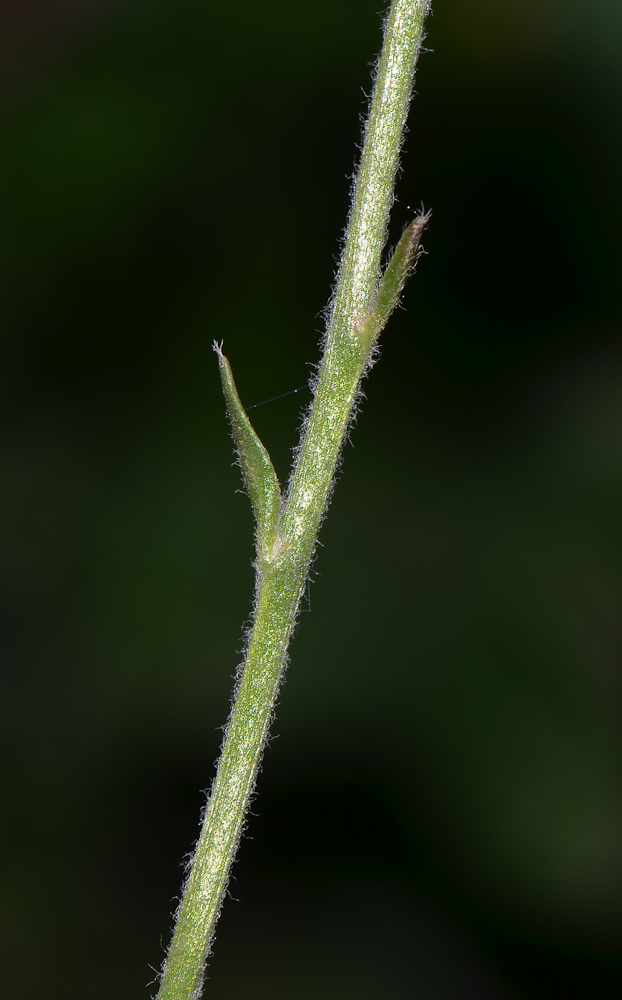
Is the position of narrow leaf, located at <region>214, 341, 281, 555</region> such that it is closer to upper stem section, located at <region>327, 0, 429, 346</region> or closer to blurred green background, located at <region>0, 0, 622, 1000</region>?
upper stem section, located at <region>327, 0, 429, 346</region>

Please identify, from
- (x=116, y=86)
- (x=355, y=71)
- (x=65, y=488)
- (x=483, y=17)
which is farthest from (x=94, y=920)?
(x=483, y=17)

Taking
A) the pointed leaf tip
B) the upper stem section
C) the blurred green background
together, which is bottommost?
the blurred green background

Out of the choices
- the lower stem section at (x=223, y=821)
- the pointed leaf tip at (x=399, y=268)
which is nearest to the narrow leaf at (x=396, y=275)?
the pointed leaf tip at (x=399, y=268)

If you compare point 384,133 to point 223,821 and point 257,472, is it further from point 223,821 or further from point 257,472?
point 223,821

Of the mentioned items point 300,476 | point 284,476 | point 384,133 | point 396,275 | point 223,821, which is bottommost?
point 284,476

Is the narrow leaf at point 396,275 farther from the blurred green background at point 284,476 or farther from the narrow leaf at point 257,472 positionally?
the blurred green background at point 284,476

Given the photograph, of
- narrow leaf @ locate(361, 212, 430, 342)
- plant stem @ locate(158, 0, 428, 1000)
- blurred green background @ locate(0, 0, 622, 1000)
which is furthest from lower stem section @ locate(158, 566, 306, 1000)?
blurred green background @ locate(0, 0, 622, 1000)

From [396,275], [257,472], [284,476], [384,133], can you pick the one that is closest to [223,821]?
[257,472]
